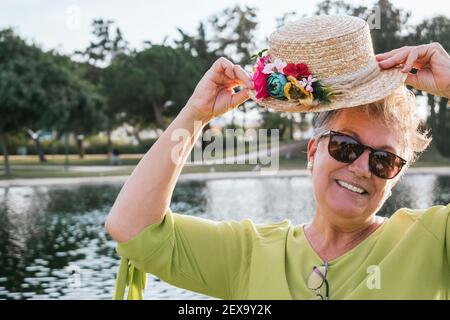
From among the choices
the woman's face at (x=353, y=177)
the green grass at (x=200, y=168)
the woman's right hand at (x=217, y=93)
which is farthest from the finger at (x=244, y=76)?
the green grass at (x=200, y=168)

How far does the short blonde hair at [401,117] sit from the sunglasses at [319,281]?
35 centimetres

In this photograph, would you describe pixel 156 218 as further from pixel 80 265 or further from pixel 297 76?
pixel 80 265

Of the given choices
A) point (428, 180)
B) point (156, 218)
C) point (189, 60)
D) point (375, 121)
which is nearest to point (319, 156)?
point (375, 121)

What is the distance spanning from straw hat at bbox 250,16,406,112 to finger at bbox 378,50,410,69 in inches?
0.5

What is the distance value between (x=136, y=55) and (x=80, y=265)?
116ft

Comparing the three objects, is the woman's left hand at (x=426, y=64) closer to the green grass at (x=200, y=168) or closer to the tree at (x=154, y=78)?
the green grass at (x=200, y=168)

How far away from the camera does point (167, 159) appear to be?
213 centimetres

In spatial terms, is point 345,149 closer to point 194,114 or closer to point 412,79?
point 412,79

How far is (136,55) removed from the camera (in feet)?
154

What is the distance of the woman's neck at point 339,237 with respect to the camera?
6.74ft

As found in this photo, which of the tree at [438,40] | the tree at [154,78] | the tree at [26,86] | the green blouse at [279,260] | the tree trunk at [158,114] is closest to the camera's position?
the green blouse at [279,260]

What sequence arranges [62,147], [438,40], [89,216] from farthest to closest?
[62,147]
[438,40]
[89,216]

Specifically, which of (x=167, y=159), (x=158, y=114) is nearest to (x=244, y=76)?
(x=167, y=159)

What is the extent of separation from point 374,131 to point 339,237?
0.27 m
